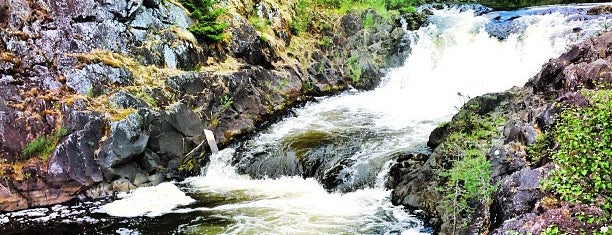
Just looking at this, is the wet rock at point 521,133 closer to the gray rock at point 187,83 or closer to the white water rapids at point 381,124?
the white water rapids at point 381,124

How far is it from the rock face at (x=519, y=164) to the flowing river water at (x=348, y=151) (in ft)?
1.70

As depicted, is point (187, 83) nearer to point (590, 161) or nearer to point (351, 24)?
point (351, 24)

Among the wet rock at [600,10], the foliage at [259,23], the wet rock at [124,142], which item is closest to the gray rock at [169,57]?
the wet rock at [124,142]

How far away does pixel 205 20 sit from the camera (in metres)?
14.2

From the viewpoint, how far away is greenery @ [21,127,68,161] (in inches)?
392

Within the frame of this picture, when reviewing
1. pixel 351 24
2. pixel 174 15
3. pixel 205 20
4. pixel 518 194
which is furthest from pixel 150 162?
pixel 351 24

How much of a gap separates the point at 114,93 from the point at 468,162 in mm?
8098

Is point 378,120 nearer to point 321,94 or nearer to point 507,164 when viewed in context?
point 321,94

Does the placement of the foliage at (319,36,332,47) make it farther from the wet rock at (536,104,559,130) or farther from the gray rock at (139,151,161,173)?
the wet rock at (536,104,559,130)

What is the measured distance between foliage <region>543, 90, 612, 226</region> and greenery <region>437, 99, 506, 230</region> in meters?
2.18

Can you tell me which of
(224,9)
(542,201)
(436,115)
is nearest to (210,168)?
(224,9)

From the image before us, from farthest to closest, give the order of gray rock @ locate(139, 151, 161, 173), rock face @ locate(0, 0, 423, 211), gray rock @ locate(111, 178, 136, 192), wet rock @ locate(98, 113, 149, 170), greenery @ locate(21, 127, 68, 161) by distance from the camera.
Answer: gray rock @ locate(139, 151, 161, 173) < gray rock @ locate(111, 178, 136, 192) < wet rock @ locate(98, 113, 149, 170) < rock face @ locate(0, 0, 423, 211) < greenery @ locate(21, 127, 68, 161)

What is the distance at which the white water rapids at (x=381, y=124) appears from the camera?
8.78 m

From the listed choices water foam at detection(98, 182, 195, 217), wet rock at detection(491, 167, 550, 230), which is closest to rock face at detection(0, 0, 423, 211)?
water foam at detection(98, 182, 195, 217)
